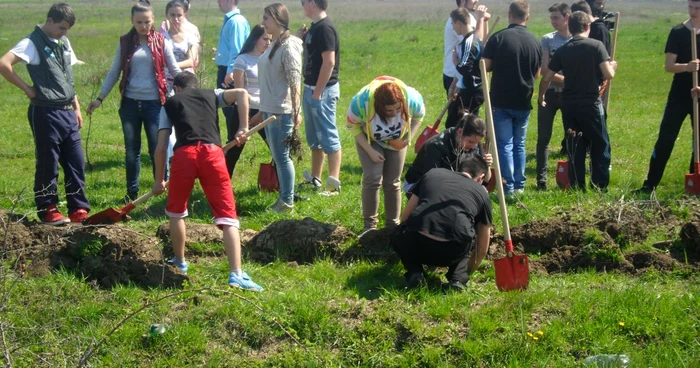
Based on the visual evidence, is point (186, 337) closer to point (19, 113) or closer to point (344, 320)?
point (344, 320)

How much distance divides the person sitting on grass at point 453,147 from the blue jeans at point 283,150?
150cm

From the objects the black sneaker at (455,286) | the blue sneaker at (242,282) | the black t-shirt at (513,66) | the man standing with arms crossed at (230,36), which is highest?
the man standing with arms crossed at (230,36)

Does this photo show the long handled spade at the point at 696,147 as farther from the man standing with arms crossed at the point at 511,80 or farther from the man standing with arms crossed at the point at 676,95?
the man standing with arms crossed at the point at 511,80

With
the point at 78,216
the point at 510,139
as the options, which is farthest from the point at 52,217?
the point at 510,139

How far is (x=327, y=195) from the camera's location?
8.80 meters

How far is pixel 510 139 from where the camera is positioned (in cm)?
866

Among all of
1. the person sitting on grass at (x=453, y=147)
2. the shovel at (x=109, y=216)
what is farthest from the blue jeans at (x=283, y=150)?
the person sitting on grass at (x=453, y=147)

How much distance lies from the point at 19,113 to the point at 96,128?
2691 millimetres

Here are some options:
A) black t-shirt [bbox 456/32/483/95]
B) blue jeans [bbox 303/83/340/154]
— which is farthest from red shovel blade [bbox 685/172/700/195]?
blue jeans [bbox 303/83/340/154]

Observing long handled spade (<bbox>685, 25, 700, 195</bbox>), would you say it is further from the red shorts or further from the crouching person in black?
the red shorts

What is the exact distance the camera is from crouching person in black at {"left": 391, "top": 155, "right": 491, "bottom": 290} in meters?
6.01

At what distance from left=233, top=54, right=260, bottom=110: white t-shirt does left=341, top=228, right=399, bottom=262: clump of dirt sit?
7.78ft

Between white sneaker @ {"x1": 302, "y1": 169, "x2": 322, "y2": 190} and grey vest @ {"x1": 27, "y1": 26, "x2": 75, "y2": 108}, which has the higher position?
grey vest @ {"x1": 27, "y1": 26, "x2": 75, "y2": 108}

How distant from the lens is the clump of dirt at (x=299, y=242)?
710cm
